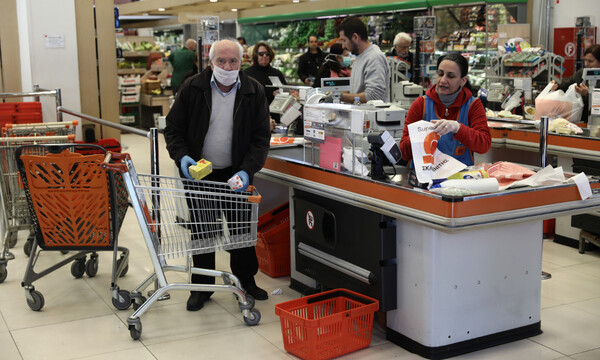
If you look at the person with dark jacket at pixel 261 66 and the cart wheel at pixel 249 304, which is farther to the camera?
the person with dark jacket at pixel 261 66

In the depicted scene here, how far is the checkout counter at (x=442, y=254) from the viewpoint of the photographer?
133 inches

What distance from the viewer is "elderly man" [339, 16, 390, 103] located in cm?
525

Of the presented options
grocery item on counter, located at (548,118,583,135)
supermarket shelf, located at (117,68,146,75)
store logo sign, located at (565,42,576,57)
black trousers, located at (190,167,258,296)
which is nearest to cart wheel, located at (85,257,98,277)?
black trousers, located at (190,167,258,296)

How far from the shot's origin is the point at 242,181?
13.2 feet

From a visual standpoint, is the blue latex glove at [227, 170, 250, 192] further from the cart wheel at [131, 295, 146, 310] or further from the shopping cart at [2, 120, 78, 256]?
the shopping cart at [2, 120, 78, 256]

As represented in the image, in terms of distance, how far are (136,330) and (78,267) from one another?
4.37 ft

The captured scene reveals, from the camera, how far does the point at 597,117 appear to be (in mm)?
5656

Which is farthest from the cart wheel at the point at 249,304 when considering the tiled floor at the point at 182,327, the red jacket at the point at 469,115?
the red jacket at the point at 469,115

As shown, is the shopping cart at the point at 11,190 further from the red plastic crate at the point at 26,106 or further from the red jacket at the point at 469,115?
the red jacket at the point at 469,115

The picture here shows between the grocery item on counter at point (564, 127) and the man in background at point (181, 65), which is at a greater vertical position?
the man in background at point (181, 65)

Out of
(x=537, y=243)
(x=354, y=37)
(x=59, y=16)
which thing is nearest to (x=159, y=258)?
(x=537, y=243)

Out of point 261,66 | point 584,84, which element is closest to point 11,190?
point 261,66

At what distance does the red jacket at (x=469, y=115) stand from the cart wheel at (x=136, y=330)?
1.75 metres

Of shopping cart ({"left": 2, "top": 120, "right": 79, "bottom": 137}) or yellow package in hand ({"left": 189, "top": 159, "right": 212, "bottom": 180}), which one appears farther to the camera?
shopping cart ({"left": 2, "top": 120, "right": 79, "bottom": 137})
